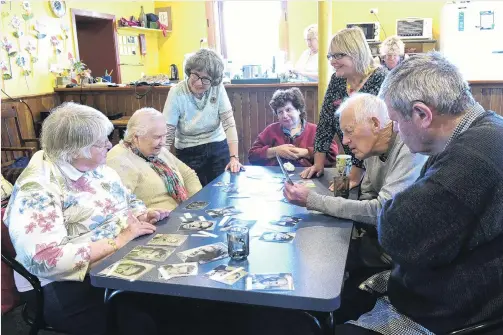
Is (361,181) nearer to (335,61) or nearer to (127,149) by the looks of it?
(335,61)

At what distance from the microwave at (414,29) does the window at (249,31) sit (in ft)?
6.13

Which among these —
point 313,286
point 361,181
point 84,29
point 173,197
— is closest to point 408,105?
point 313,286

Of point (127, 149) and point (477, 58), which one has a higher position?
point (477, 58)

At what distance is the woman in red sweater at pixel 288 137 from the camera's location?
8.74ft

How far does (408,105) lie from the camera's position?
44.9 inches

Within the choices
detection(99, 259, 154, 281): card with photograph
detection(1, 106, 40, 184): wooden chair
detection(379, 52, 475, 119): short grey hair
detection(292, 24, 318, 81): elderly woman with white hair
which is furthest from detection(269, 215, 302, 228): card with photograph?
detection(292, 24, 318, 81): elderly woman with white hair

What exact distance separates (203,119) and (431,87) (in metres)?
1.71

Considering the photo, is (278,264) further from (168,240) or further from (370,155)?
(370,155)

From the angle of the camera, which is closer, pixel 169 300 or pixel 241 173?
pixel 169 300

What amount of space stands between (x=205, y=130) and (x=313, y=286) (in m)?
1.68

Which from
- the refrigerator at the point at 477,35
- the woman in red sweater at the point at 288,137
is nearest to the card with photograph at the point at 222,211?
the woman in red sweater at the point at 288,137

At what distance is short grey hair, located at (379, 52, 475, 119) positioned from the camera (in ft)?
3.65

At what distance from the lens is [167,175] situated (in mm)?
2098

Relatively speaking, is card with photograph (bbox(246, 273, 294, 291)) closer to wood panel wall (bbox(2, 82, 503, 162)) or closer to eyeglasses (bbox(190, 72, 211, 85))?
eyeglasses (bbox(190, 72, 211, 85))
